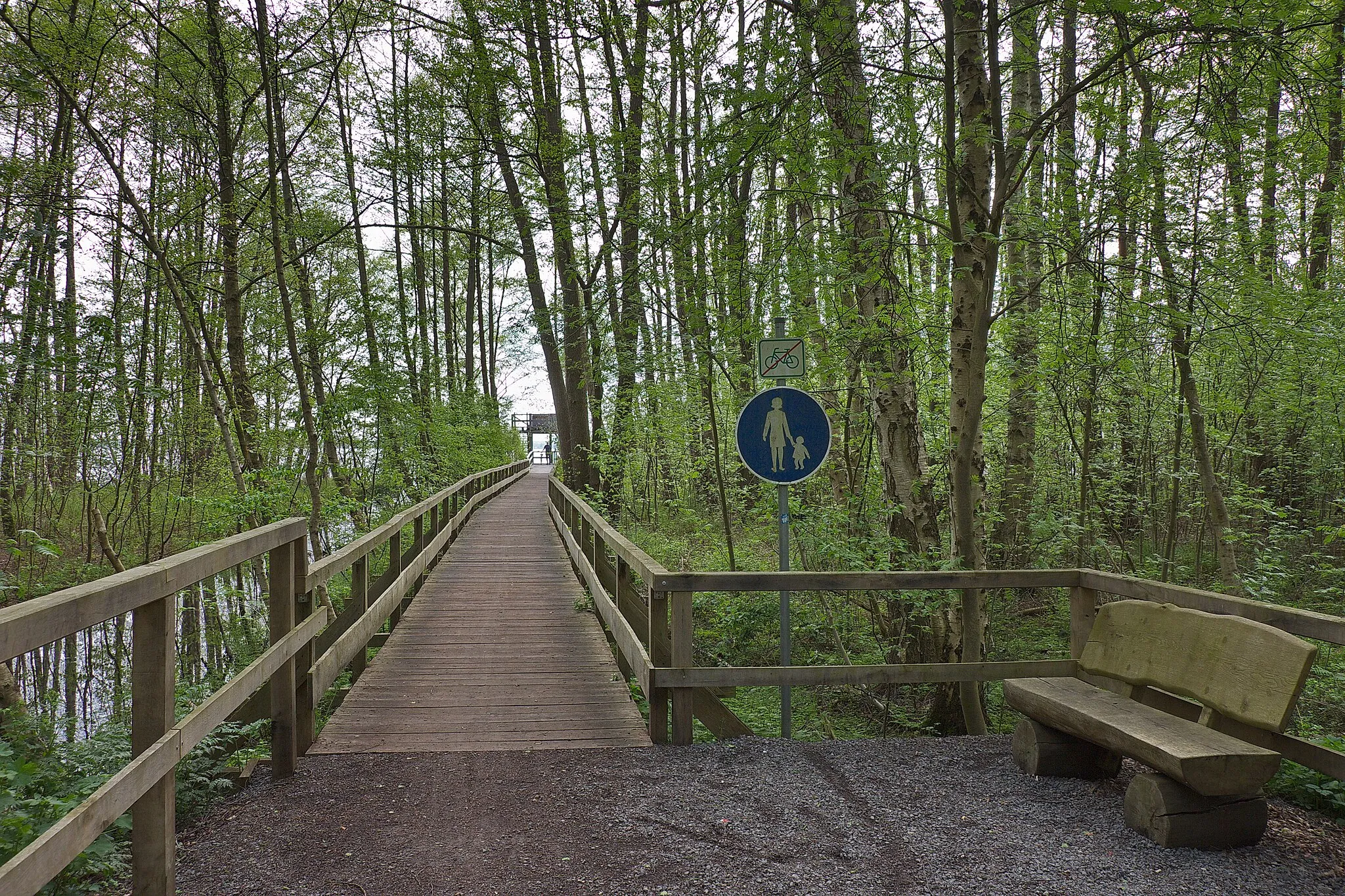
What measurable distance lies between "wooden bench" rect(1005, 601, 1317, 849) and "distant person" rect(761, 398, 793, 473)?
1.98 meters

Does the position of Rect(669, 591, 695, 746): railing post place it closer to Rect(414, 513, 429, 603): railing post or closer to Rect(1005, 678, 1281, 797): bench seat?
Rect(1005, 678, 1281, 797): bench seat

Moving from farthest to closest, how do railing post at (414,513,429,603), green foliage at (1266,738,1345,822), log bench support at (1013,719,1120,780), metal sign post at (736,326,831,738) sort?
railing post at (414,513,429,603) < metal sign post at (736,326,831,738) < log bench support at (1013,719,1120,780) < green foliage at (1266,738,1345,822)

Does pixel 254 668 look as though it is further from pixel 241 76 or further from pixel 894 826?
pixel 241 76

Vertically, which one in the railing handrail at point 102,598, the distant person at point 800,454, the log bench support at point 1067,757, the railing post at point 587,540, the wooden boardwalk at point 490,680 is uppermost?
the distant person at point 800,454

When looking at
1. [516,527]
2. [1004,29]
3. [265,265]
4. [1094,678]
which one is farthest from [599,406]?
[1094,678]

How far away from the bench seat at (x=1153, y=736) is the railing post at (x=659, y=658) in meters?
1.91

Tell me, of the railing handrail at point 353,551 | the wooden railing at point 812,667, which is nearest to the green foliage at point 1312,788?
the wooden railing at point 812,667

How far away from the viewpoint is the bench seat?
118 inches

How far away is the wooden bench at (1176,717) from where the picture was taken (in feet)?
9.91

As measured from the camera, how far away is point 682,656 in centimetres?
472

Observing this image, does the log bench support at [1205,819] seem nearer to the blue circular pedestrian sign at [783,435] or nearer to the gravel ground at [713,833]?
the gravel ground at [713,833]

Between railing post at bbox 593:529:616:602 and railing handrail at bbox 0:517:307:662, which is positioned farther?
railing post at bbox 593:529:616:602

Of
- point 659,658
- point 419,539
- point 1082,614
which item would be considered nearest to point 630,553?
point 659,658

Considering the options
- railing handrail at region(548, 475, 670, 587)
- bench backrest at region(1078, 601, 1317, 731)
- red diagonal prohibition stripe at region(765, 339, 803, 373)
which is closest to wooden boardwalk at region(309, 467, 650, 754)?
railing handrail at region(548, 475, 670, 587)
